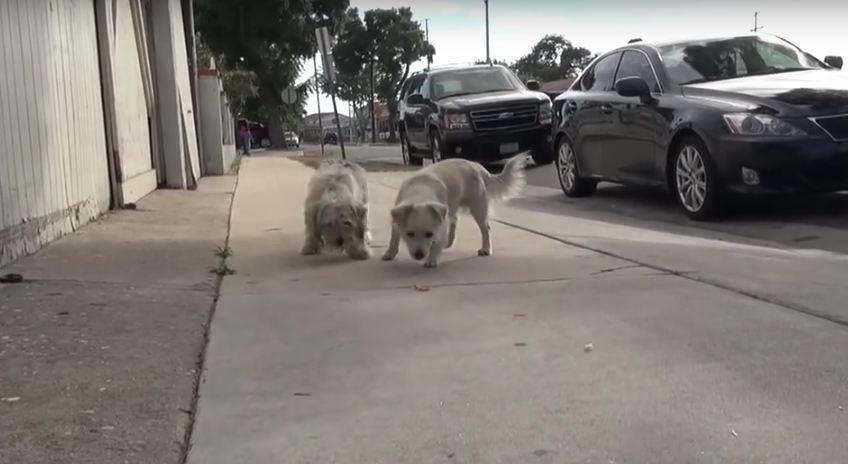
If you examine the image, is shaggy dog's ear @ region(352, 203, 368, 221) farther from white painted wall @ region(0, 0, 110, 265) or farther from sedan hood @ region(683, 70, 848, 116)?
sedan hood @ region(683, 70, 848, 116)

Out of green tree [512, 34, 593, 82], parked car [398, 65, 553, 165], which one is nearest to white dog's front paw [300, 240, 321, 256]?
parked car [398, 65, 553, 165]

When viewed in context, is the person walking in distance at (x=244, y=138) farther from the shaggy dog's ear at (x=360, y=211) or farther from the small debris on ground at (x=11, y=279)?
the small debris on ground at (x=11, y=279)

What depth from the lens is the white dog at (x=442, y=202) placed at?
5.92 meters

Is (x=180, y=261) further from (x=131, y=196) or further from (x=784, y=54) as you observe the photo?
(x=784, y=54)

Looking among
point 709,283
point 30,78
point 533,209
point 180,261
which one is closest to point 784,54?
point 533,209

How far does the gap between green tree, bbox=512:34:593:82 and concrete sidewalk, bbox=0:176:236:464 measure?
83.2 meters

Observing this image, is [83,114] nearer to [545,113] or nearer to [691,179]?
[691,179]

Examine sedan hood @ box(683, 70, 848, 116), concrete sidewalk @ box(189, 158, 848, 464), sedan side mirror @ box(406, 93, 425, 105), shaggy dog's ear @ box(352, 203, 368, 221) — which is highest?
sedan side mirror @ box(406, 93, 425, 105)

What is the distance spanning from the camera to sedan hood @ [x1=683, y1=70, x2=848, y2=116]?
746 cm

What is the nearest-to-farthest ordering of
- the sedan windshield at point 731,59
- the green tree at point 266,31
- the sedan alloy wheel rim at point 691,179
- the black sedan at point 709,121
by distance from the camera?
the black sedan at point 709,121, the sedan alloy wheel rim at point 691,179, the sedan windshield at point 731,59, the green tree at point 266,31

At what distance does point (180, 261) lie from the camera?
6320 mm

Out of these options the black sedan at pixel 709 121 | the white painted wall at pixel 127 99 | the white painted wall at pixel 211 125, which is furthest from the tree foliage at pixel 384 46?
the black sedan at pixel 709 121

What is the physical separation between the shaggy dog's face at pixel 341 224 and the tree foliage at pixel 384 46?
5910 cm

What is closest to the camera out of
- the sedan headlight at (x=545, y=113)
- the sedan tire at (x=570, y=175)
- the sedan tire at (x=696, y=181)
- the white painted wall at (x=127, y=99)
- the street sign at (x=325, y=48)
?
the sedan tire at (x=696, y=181)
